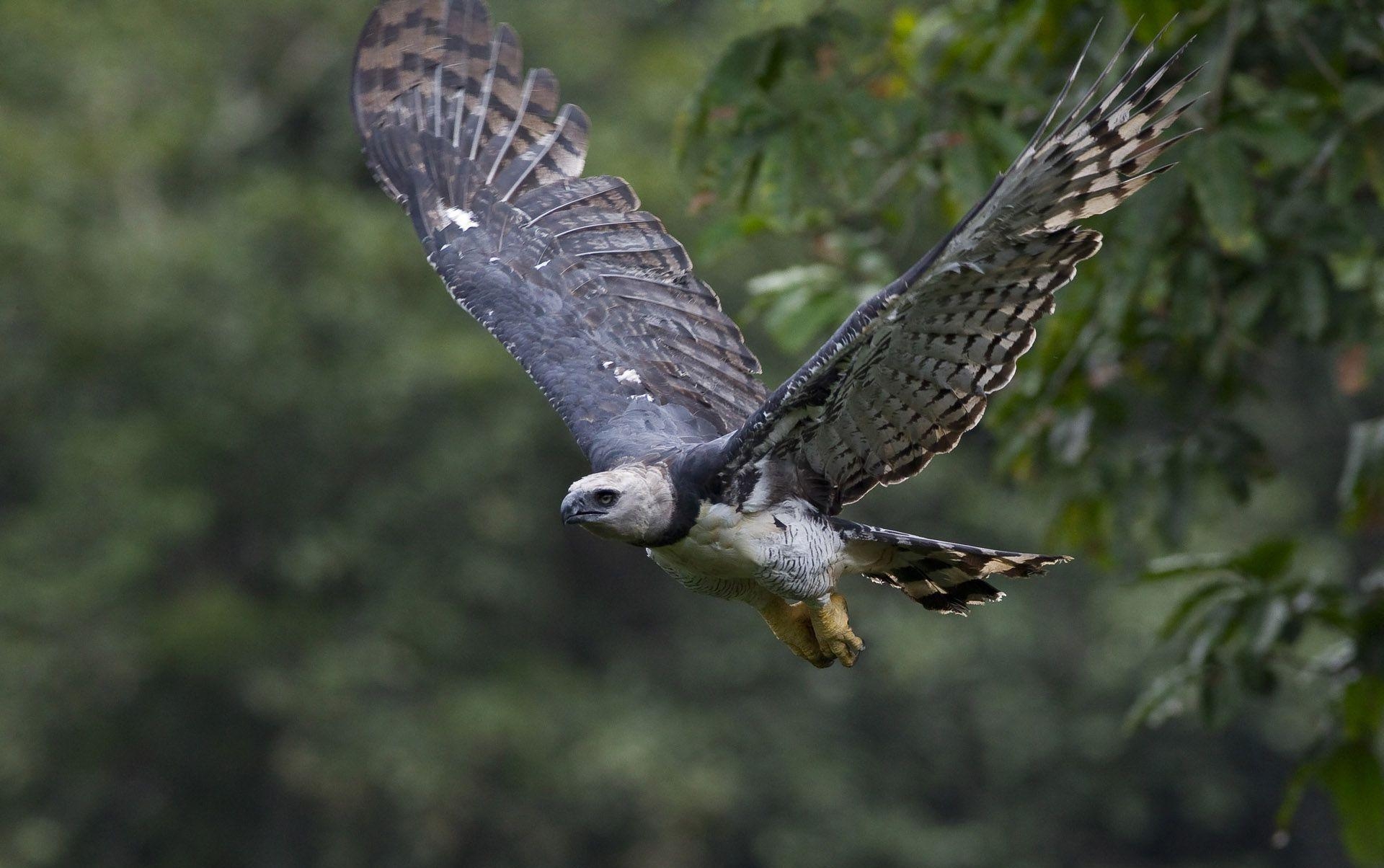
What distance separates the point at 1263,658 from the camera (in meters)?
5.39

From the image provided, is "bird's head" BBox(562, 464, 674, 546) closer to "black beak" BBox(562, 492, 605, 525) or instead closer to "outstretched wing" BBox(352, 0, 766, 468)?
"black beak" BBox(562, 492, 605, 525)

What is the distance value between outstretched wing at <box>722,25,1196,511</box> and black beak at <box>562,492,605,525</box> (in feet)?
1.13

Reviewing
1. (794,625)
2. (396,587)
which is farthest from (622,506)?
(396,587)

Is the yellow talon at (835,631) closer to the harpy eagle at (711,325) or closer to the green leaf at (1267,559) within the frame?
the harpy eagle at (711,325)

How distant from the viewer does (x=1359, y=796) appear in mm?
5234

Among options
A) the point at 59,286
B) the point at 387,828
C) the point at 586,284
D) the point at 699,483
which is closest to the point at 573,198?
the point at 586,284

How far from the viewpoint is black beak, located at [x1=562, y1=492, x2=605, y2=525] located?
173 inches

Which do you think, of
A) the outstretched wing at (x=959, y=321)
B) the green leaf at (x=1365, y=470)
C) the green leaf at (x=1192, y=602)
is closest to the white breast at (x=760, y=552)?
the outstretched wing at (x=959, y=321)

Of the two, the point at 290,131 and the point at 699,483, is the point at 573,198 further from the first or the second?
the point at 290,131

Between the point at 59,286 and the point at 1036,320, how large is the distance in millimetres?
16977

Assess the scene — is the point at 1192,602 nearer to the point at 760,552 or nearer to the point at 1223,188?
the point at 1223,188

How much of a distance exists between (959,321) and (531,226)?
2.01m

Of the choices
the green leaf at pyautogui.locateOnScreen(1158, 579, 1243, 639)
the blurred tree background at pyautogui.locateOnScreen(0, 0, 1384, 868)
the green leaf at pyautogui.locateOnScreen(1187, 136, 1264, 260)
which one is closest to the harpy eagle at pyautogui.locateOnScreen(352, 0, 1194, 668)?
the green leaf at pyautogui.locateOnScreen(1187, 136, 1264, 260)

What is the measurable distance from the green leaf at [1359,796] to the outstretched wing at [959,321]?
1729 millimetres
